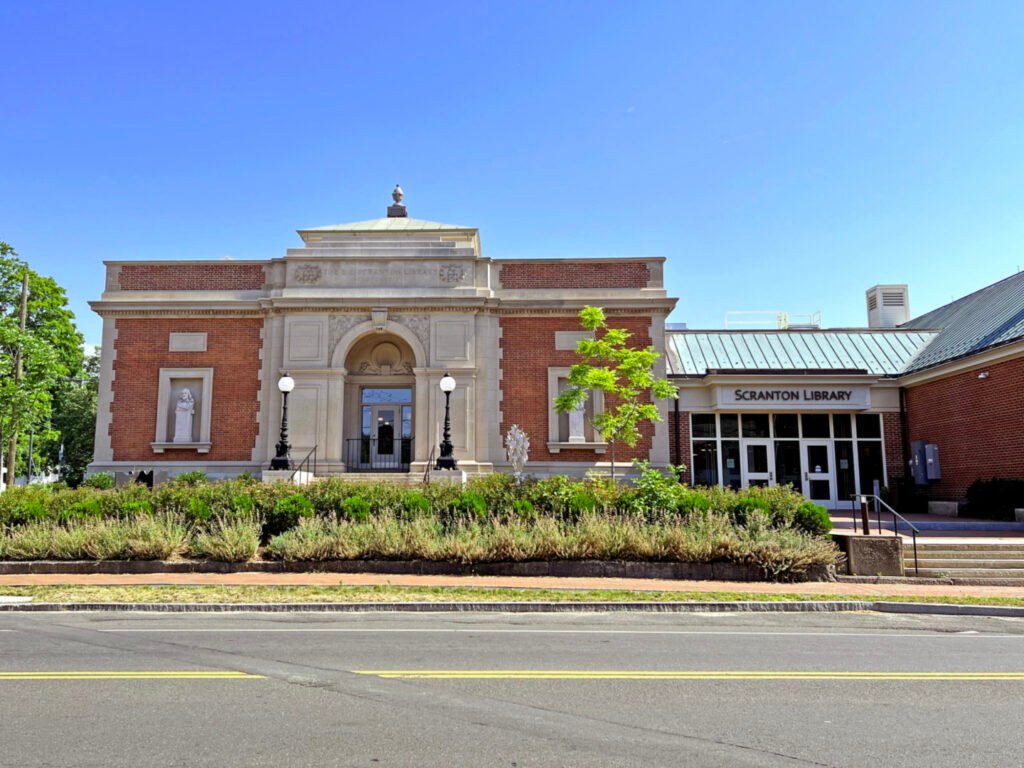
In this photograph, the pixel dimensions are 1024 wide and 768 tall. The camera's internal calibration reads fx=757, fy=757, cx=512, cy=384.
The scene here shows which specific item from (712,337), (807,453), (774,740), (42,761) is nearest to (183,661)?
(42,761)

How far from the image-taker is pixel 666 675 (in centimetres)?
702

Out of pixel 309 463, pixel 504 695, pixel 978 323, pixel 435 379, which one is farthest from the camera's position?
pixel 978 323

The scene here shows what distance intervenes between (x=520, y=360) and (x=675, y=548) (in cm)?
1243

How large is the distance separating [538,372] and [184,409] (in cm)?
1205

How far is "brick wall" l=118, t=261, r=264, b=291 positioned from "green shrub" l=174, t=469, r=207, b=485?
6.52 meters

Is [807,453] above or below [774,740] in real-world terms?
above

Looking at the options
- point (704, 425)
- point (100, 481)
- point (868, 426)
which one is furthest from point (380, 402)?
point (868, 426)

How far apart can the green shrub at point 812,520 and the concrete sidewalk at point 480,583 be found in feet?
5.64

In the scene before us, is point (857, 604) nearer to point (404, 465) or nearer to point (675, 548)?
point (675, 548)

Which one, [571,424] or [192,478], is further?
[571,424]

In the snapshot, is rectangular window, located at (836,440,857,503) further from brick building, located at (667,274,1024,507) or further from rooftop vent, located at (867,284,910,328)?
rooftop vent, located at (867,284,910,328)

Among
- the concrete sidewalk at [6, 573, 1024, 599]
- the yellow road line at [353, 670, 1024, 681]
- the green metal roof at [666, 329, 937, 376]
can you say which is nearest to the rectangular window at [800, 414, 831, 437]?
the green metal roof at [666, 329, 937, 376]

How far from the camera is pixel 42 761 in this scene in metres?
4.58

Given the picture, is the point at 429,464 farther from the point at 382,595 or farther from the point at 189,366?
the point at 382,595
